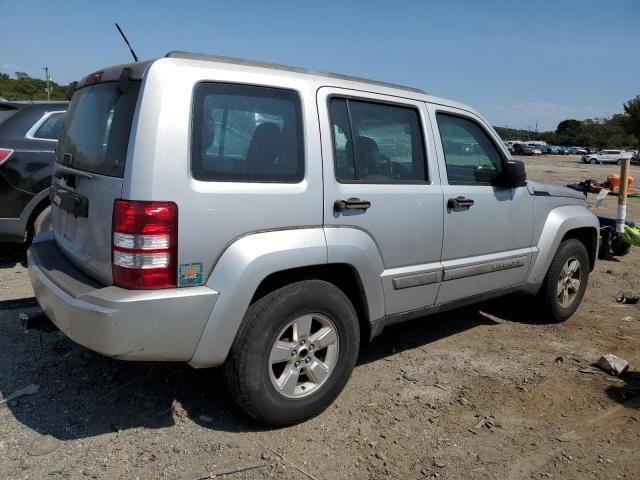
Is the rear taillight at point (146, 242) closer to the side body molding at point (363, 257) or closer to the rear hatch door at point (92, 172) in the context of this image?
the rear hatch door at point (92, 172)

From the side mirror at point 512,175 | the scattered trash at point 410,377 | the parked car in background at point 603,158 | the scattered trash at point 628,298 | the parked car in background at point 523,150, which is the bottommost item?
the scattered trash at point 410,377

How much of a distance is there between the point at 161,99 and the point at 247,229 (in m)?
0.74

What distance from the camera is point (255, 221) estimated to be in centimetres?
285

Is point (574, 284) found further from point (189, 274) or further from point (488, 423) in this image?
point (189, 274)

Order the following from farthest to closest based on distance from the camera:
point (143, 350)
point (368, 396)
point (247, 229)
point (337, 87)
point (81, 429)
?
1. point (368, 396)
2. point (337, 87)
3. point (81, 429)
4. point (247, 229)
5. point (143, 350)

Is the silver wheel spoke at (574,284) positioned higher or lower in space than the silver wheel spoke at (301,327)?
lower

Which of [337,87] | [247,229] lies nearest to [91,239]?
[247,229]

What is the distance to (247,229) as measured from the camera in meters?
2.82

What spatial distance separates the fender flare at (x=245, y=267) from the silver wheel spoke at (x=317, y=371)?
56 cm

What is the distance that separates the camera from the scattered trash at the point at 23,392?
338cm

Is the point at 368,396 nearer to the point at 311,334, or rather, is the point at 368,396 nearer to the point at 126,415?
the point at 311,334

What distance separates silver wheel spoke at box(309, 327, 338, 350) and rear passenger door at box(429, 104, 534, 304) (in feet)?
3.43

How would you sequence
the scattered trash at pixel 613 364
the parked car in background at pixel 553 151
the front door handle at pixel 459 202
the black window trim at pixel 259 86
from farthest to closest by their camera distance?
1. the parked car in background at pixel 553 151
2. the scattered trash at pixel 613 364
3. the front door handle at pixel 459 202
4. the black window trim at pixel 259 86

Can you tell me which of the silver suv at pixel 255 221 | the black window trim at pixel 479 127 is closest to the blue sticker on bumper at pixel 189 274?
the silver suv at pixel 255 221
